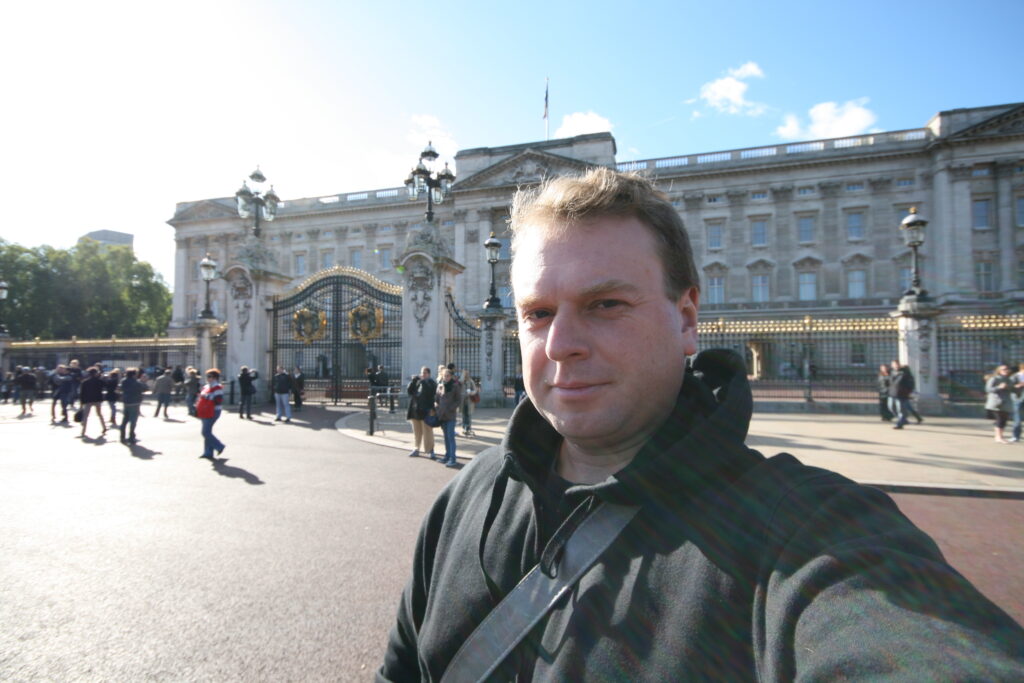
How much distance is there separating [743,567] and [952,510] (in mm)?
6832

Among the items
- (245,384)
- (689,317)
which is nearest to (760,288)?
(245,384)

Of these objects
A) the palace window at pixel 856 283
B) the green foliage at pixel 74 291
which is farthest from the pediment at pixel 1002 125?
the green foliage at pixel 74 291

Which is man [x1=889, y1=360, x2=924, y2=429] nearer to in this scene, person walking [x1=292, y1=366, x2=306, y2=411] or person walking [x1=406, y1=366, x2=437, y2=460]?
person walking [x1=406, y1=366, x2=437, y2=460]

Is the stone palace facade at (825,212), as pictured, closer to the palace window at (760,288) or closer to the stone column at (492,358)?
the palace window at (760,288)

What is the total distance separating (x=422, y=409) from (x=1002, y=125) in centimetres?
4584

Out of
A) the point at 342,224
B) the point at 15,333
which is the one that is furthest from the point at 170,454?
the point at 15,333

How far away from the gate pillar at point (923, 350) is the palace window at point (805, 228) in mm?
28362

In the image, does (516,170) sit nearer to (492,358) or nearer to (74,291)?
(492,358)

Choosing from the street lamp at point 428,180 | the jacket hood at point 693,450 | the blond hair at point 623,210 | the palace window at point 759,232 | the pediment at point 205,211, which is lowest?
the jacket hood at point 693,450

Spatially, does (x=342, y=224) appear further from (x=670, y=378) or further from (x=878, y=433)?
(x=670, y=378)

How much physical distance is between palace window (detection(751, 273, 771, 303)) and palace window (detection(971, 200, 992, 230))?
13466 mm

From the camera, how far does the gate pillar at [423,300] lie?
580 inches

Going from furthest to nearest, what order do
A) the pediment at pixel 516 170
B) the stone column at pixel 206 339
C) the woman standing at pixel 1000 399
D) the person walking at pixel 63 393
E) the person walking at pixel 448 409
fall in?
the pediment at pixel 516 170 → the stone column at pixel 206 339 → the person walking at pixel 63 393 → the woman standing at pixel 1000 399 → the person walking at pixel 448 409

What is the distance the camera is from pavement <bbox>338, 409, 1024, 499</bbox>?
6.74m
